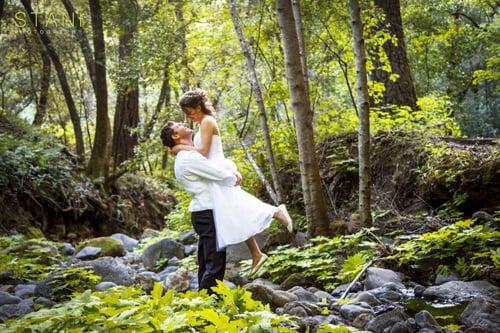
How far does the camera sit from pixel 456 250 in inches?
181

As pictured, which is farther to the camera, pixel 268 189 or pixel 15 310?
pixel 268 189

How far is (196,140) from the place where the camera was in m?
4.47

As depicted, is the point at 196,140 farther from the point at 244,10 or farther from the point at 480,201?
the point at 244,10

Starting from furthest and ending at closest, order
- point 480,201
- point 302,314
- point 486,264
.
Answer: point 480,201
point 486,264
point 302,314

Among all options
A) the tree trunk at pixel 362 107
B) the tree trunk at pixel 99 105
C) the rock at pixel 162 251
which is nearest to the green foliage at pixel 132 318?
the tree trunk at pixel 362 107

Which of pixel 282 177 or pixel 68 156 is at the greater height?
pixel 68 156

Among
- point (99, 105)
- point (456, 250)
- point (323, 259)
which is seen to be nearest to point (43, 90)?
point (99, 105)

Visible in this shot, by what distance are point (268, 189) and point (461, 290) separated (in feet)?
10.2

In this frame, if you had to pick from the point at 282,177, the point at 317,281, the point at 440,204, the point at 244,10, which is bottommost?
the point at 317,281

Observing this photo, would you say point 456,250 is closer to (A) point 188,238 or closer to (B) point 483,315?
(B) point 483,315

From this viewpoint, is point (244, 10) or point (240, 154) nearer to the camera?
point (240, 154)

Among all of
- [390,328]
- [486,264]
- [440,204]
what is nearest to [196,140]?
[390,328]

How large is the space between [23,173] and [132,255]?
257 cm

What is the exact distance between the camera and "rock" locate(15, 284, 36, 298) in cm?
486
